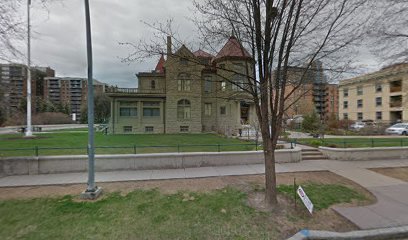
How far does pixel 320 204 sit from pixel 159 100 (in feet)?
82.6

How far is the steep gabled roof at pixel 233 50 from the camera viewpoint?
6172 millimetres

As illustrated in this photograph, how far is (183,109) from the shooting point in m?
29.1

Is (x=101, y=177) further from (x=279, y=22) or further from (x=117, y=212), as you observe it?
(x=279, y=22)

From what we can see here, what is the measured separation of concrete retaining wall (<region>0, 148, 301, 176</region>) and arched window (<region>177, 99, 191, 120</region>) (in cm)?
1874

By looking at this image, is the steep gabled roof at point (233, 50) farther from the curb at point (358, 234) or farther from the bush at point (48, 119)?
the bush at point (48, 119)

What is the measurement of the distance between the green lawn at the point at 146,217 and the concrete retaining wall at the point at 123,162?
328 centimetres

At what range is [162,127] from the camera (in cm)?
2888

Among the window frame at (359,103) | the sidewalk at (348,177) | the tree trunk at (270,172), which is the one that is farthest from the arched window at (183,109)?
the window frame at (359,103)

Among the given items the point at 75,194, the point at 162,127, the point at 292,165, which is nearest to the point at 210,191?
the point at 75,194

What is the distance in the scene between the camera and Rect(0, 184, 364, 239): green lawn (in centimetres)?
460

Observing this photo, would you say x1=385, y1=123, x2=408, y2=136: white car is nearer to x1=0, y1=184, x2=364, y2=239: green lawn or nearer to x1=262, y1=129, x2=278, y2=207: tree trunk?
x1=0, y1=184, x2=364, y2=239: green lawn

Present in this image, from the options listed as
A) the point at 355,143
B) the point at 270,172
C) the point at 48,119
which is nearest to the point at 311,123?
the point at 355,143

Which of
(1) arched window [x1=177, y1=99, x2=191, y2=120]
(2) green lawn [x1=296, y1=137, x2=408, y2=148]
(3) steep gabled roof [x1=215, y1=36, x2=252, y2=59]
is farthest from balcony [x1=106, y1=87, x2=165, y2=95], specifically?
(3) steep gabled roof [x1=215, y1=36, x2=252, y2=59]

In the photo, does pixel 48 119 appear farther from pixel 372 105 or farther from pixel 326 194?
pixel 372 105
